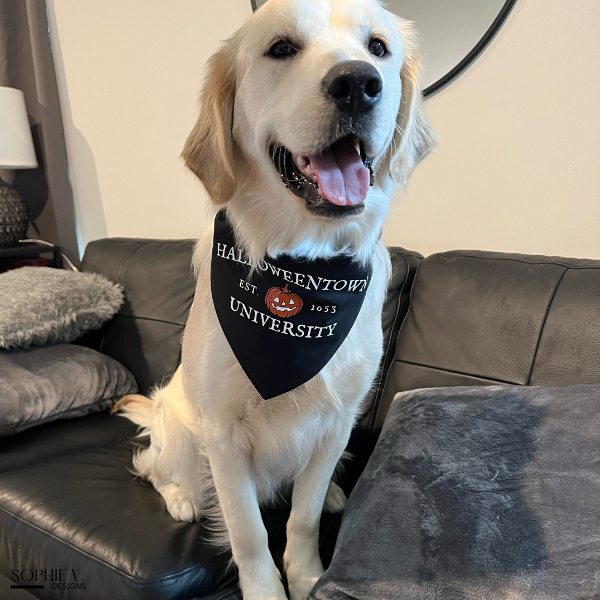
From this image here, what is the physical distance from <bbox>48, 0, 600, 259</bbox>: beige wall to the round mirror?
0.04 meters

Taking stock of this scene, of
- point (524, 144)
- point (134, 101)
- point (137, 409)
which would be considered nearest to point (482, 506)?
point (524, 144)

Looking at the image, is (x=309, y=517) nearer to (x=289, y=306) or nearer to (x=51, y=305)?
(x=289, y=306)

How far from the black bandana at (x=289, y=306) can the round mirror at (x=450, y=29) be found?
88 cm

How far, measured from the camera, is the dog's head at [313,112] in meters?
0.84

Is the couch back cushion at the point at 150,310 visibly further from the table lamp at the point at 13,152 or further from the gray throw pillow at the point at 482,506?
the gray throw pillow at the point at 482,506

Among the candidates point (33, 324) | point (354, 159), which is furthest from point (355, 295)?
point (33, 324)

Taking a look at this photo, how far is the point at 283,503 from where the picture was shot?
4.70 feet

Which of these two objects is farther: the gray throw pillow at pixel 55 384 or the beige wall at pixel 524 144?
the gray throw pillow at pixel 55 384

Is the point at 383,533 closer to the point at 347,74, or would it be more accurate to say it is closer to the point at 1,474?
the point at 347,74

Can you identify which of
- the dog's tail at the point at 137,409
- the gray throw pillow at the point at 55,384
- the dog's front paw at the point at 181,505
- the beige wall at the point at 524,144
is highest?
the beige wall at the point at 524,144

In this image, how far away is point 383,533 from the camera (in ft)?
2.83

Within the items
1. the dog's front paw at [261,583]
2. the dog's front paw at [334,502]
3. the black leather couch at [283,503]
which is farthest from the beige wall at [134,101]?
the dog's front paw at [261,583]

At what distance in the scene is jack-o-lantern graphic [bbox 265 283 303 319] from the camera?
109 cm

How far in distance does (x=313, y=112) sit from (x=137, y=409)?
133cm
